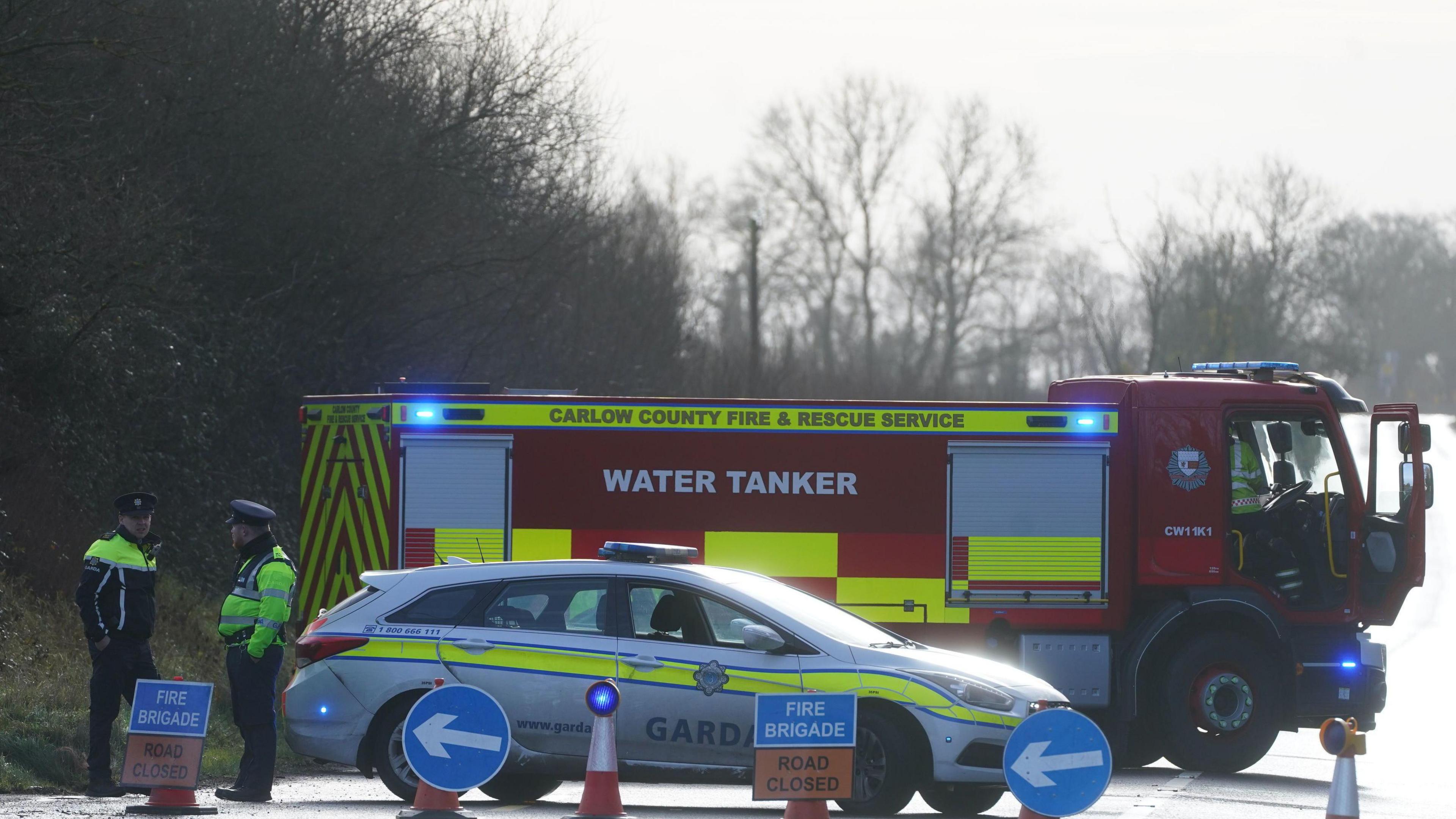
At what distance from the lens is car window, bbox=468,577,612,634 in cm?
982

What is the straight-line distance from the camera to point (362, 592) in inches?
400

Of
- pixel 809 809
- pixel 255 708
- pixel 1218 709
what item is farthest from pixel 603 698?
pixel 1218 709

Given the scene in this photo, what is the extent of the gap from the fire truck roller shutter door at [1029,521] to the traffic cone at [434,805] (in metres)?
5.35

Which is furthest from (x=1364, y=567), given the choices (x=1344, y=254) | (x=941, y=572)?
(x=1344, y=254)

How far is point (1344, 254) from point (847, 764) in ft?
252

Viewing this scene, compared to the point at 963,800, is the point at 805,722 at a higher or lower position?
higher

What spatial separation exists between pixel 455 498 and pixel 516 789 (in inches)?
124

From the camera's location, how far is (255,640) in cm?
968

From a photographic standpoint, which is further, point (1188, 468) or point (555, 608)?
point (1188, 468)

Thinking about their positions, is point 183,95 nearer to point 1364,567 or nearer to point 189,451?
point 189,451

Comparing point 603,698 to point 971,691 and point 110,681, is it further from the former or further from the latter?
point 110,681

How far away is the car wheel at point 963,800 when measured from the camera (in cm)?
993

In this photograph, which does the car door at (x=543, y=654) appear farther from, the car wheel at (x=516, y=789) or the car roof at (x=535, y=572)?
the car wheel at (x=516, y=789)

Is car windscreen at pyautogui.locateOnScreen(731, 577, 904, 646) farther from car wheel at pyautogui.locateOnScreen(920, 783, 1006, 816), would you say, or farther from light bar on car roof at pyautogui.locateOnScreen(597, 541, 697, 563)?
car wheel at pyautogui.locateOnScreen(920, 783, 1006, 816)
